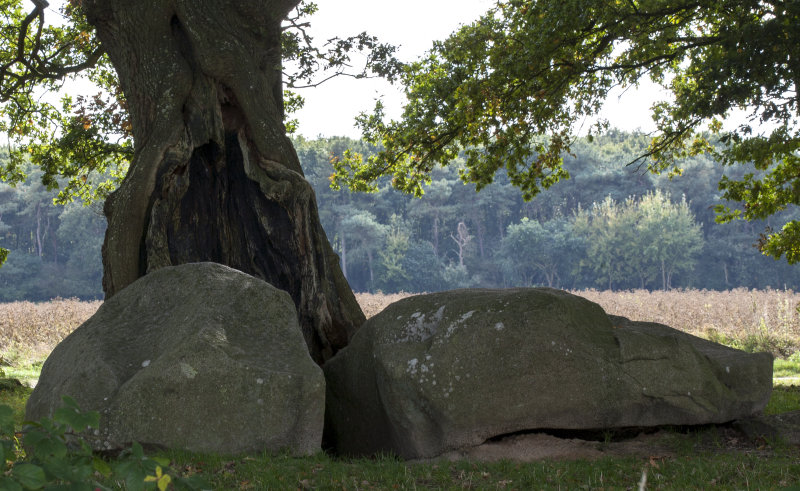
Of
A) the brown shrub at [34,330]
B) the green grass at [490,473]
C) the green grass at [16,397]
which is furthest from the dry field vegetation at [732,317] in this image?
the green grass at [16,397]

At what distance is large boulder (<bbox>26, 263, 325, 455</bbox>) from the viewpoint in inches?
254

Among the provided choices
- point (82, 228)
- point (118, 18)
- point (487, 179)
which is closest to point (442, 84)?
point (487, 179)

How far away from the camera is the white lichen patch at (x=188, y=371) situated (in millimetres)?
6520

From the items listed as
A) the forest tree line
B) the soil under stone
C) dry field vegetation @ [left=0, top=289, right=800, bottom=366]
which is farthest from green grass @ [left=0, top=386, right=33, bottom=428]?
the forest tree line

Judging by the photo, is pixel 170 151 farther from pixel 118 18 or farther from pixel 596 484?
pixel 596 484

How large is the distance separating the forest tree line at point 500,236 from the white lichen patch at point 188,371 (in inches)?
2348

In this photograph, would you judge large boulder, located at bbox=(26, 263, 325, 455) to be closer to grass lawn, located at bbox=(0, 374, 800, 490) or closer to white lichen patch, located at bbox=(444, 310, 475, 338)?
grass lawn, located at bbox=(0, 374, 800, 490)

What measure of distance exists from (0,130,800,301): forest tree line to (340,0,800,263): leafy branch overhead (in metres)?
50.5

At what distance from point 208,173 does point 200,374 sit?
455 centimetres

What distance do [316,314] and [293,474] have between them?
3.85 m

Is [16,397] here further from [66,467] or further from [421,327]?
[66,467]

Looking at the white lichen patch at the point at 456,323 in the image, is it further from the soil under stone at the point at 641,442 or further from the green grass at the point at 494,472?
the green grass at the point at 494,472

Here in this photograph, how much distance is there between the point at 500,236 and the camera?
3046 inches

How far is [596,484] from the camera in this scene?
6008mm
